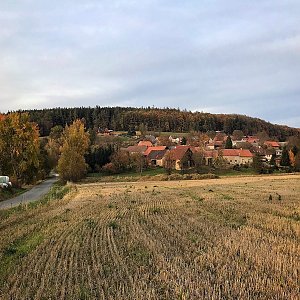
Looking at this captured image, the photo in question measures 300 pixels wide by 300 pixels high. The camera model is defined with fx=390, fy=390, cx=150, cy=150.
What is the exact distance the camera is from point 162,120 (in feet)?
645

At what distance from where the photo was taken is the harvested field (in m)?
8.68

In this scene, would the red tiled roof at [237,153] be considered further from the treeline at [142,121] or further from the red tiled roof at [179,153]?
the treeline at [142,121]

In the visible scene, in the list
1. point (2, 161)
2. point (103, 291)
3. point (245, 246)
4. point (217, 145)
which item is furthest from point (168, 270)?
point (217, 145)

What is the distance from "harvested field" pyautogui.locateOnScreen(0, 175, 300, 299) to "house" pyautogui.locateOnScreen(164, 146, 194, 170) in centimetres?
6810

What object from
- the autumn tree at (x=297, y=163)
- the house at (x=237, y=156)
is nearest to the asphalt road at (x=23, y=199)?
the autumn tree at (x=297, y=163)

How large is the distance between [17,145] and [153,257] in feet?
144

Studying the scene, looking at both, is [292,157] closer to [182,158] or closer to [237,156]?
[237,156]

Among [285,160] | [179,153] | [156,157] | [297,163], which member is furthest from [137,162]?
[285,160]

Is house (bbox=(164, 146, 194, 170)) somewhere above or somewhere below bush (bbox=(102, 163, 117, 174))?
above

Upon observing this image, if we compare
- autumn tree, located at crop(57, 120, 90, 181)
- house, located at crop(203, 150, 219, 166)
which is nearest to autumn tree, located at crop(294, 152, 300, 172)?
house, located at crop(203, 150, 219, 166)

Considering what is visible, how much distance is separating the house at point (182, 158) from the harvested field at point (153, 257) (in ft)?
223

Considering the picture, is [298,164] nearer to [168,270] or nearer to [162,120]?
[168,270]

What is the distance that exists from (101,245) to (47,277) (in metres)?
3.56

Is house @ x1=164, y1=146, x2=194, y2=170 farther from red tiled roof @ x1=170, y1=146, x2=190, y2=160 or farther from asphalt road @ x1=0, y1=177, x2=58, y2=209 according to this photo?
asphalt road @ x1=0, y1=177, x2=58, y2=209
